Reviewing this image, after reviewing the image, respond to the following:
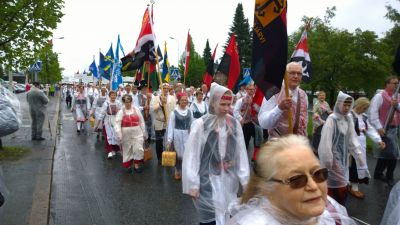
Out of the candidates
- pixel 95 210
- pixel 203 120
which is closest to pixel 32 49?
pixel 95 210

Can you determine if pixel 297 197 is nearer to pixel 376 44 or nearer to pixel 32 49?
pixel 32 49

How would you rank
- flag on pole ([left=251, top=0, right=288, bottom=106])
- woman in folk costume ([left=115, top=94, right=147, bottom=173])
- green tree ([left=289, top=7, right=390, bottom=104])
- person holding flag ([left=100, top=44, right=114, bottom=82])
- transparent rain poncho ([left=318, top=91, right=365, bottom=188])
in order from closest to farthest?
flag on pole ([left=251, top=0, right=288, bottom=106]) < transparent rain poncho ([left=318, top=91, right=365, bottom=188]) < woman in folk costume ([left=115, top=94, right=147, bottom=173]) < person holding flag ([left=100, top=44, right=114, bottom=82]) < green tree ([left=289, top=7, right=390, bottom=104])

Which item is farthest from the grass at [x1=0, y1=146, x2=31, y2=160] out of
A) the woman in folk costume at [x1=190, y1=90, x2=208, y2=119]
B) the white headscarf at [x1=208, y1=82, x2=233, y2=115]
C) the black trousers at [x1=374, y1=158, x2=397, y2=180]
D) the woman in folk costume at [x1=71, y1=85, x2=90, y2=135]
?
the black trousers at [x1=374, y1=158, x2=397, y2=180]

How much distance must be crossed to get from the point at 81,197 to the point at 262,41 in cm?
450

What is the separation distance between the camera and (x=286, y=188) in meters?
1.77

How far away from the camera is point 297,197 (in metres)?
1.75

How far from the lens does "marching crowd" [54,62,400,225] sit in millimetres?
1805

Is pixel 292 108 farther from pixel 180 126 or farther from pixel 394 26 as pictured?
pixel 394 26

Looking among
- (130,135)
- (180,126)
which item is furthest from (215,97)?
(130,135)

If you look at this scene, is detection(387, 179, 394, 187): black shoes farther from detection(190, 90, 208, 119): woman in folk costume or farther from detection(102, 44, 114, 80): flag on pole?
detection(102, 44, 114, 80): flag on pole

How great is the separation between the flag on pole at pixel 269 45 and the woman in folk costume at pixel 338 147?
70.5 inches

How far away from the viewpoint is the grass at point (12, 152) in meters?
9.49

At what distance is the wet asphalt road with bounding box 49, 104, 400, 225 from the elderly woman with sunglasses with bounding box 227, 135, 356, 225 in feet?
12.5

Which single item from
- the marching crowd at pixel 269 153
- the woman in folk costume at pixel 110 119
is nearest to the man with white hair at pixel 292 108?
the marching crowd at pixel 269 153
